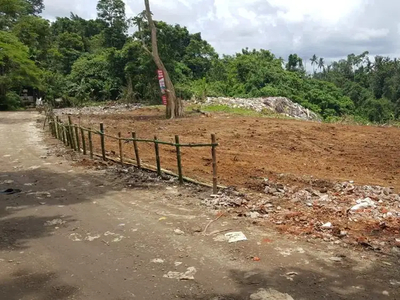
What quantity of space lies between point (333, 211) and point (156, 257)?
8.85 ft

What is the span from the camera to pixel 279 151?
37.0 ft

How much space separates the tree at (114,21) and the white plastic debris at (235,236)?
1404 inches

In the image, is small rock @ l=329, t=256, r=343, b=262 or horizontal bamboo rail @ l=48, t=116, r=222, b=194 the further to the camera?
horizontal bamboo rail @ l=48, t=116, r=222, b=194

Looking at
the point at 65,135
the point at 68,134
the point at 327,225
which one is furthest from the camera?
the point at 65,135

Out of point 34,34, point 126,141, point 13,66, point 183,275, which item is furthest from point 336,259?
point 34,34

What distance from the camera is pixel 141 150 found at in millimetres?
11297

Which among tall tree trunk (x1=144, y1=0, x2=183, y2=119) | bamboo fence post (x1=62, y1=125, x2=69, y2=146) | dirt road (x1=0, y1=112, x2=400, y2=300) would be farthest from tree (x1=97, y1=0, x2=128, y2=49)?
dirt road (x1=0, y1=112, x2=400, y2=300)

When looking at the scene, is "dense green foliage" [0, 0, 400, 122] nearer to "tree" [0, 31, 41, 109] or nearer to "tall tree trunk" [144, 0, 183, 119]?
"tree" [0, 31, 41, 109]

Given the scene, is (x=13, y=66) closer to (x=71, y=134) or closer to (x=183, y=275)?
(x=71, y=134)

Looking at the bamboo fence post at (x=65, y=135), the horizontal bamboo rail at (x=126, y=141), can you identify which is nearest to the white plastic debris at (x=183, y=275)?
the horizontal bamboo rail at (x=126, y=141)

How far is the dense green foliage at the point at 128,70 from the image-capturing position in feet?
89.6

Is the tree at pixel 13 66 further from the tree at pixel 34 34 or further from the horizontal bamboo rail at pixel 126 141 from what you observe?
the horizontal bamboo rail at pixel 126 141

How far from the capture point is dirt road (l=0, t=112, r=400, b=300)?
12.2 feet

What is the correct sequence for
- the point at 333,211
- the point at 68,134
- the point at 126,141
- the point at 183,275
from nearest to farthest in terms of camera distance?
the point at 183,275 → the point at 333,211 → the point at 68,134 → the point at 126,141
